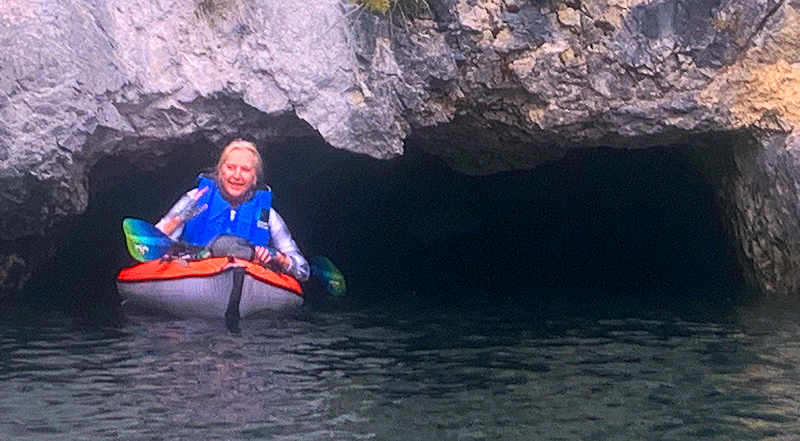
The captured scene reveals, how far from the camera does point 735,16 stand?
935 centimetres

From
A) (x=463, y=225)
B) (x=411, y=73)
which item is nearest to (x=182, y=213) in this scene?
(x=411, y=73)

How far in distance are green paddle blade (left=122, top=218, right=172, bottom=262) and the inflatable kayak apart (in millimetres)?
86

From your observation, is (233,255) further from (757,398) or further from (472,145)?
(757,398)

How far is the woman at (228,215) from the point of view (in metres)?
10.1

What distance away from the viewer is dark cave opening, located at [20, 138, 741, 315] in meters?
11.8

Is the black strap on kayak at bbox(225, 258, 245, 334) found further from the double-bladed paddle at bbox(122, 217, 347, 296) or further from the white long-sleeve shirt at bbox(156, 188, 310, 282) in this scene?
the white long-sleeve shirt at bbox(156, 188, 310, 282)

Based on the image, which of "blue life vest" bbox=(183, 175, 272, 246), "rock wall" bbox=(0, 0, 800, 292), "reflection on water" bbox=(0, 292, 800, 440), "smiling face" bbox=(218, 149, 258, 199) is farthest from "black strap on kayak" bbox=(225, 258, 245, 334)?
"rock wall" bbox=(0, 0, 800, 292)

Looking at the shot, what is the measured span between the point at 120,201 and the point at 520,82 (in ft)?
16.9

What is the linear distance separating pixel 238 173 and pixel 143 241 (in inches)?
37.9

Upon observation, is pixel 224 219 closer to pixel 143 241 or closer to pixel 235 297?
pixel 143 241

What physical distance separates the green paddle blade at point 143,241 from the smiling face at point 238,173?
0.71 metres

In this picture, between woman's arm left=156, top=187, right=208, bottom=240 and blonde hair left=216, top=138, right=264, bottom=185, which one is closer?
blonde hair left=216, top=138, right=264, bottom=185

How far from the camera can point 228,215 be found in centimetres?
1023

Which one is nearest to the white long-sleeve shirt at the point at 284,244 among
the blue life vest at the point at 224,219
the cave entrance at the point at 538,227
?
the blue life vest at the point at 224,219
